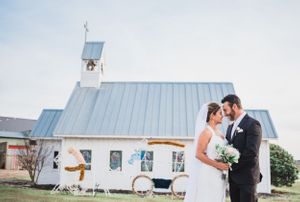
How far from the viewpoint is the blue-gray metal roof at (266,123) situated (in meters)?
18.9

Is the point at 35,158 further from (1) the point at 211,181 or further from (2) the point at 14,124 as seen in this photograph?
(2) the point at 14,124

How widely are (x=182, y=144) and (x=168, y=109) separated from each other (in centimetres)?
283

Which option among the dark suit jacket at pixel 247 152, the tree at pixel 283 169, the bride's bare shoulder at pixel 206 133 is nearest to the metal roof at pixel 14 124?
the tree at pixel 283 169

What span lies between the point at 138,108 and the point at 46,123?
6.53m

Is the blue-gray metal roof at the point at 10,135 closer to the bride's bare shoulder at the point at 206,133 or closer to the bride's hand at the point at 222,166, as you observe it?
the bride's bare shoulder at the point at 206,133

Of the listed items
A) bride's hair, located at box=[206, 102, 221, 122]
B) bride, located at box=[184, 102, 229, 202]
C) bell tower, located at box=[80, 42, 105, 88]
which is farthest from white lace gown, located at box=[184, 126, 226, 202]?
bell tower, located at box=[80, 42, 105, 88]

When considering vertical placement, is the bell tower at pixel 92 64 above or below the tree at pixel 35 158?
above

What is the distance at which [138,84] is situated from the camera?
74.8 feet

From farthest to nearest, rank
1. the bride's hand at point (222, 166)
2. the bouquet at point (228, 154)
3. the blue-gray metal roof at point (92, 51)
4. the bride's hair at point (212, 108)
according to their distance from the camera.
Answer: the blue-gray metal roof at point (92, 51) < the bride's hair at point (212, 108) < the bride's hand at point (222, 166) < the bouquet at point (228, 154)

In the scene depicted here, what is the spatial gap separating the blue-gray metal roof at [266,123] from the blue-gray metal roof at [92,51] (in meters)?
10.3

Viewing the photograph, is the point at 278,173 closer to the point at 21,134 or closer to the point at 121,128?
the point at 121,128

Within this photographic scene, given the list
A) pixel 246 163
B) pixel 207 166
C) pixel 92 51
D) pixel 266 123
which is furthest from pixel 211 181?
pixel 92 51

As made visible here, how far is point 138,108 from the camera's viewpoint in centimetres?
2058

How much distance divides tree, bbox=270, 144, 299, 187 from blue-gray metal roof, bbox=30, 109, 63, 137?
13.3m
